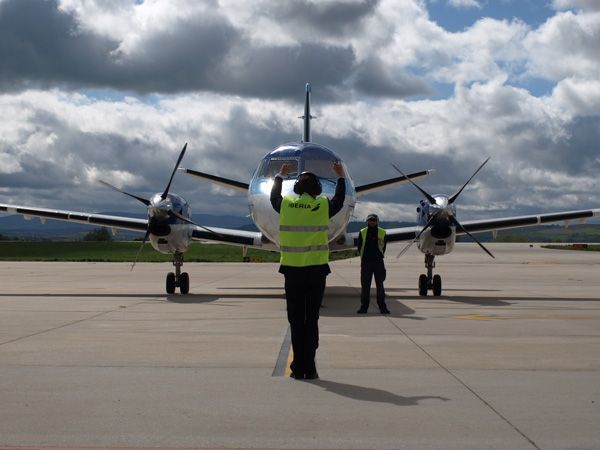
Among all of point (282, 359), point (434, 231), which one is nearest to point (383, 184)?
point (434, 231)

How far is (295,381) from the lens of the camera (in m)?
7.08

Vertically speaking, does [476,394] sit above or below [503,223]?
below

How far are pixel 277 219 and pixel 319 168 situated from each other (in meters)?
2.39

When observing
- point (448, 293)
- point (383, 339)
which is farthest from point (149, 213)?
point (383, 339)

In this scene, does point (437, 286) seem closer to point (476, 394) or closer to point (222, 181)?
point (222, 181)

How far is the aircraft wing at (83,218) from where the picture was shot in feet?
68.2

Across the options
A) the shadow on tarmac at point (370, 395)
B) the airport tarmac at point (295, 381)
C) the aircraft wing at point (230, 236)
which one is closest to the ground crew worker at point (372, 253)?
the airport tarmac at point (295, 381)

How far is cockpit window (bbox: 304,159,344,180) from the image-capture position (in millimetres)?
16344

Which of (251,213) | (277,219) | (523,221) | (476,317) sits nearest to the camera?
(476,317)

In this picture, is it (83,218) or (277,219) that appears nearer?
(277,219)

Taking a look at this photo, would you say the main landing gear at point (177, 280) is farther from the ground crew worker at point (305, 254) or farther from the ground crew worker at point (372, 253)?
the ground crew worker at point (305, 254)

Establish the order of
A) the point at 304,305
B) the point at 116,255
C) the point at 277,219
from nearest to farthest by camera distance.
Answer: the point at 304,305 < the point at 277,219 < the point at 116,255

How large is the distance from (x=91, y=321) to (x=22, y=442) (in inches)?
298

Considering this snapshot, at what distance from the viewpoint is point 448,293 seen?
20.6m
